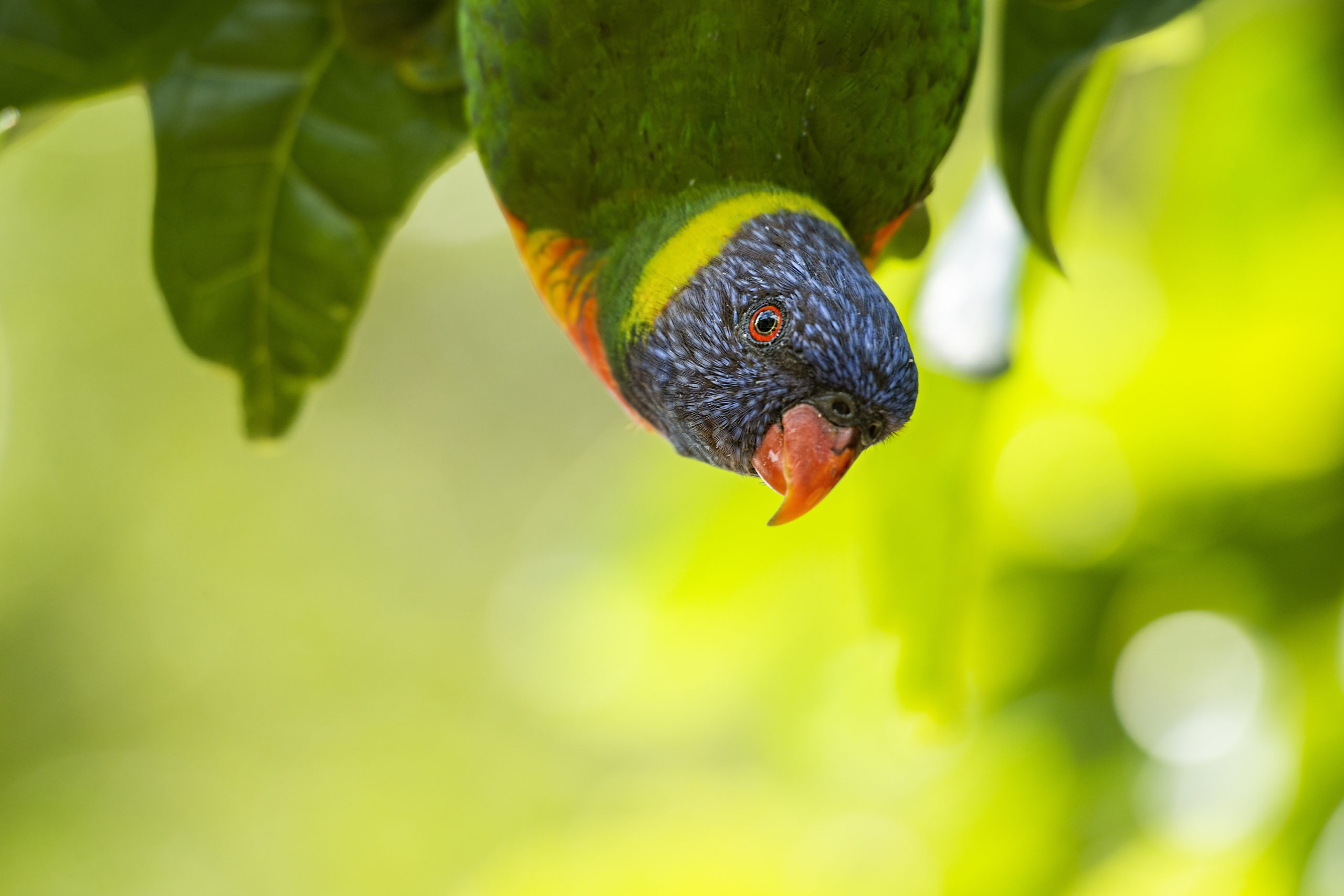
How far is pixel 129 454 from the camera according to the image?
15.5 ft

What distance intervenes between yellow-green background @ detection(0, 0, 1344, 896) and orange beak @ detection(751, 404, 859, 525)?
525mm

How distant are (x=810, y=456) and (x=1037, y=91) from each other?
1.58 ft

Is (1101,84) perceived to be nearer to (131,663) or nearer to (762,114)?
(762,114)

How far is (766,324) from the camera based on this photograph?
953 mm

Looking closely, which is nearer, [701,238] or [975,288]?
[701,238]

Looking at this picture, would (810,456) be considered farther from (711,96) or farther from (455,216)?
(455,216)

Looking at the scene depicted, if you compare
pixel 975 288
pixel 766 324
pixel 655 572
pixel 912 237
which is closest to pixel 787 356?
pixel 766 324

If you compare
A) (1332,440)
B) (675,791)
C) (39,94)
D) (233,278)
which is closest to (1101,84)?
(1332,440)

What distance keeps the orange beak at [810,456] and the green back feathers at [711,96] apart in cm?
23

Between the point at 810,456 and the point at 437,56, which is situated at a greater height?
the point at 437,56

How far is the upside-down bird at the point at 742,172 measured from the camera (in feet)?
3.06

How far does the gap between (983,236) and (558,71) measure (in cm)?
70

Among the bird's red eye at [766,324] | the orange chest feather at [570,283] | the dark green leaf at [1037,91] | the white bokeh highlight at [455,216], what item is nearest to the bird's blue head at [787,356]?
the bird's red eye at [766,324]

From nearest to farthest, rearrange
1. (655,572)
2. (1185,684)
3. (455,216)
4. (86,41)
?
(86,41) → (1185,684) → (655,572) → (455,216)
